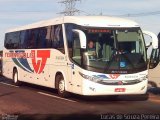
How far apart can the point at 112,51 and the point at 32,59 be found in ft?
23.6

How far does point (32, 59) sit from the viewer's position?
2462 cm

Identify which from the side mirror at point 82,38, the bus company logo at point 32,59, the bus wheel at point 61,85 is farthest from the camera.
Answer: the bus company logo at point 32,59

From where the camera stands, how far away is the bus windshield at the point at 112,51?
59.5ft

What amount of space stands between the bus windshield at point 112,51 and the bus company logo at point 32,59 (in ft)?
13.6

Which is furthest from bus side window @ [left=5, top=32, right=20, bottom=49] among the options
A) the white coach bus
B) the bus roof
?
the bus roof

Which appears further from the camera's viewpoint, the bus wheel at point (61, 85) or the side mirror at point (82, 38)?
the bus wheel at point (61, 85)

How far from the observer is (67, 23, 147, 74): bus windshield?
18.1 metres

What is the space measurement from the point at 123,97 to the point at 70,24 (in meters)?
4.12

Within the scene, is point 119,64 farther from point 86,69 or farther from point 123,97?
point 123,97

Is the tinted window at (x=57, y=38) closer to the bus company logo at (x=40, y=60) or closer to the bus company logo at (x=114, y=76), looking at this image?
the bus company logo at (x=40, y=60)

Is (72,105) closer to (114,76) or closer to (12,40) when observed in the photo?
(114,76)

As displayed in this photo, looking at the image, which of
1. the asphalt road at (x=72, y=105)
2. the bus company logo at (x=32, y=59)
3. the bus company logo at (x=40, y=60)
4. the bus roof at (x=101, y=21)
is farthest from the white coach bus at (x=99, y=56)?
the bus company logo at (x=32, y=59)

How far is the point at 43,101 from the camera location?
18750 mm

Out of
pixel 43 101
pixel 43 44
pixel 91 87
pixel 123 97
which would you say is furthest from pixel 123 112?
pixel 43 44
